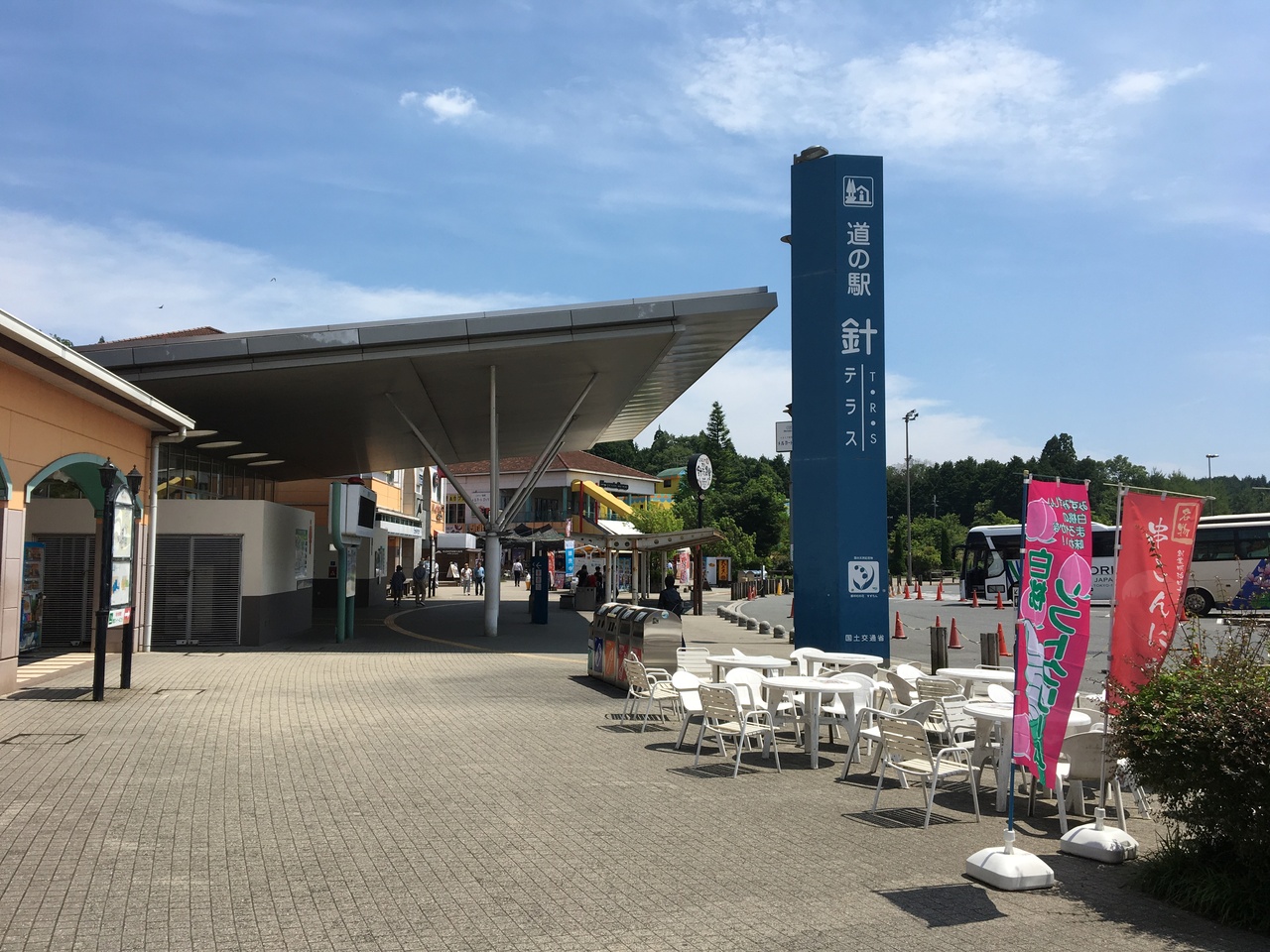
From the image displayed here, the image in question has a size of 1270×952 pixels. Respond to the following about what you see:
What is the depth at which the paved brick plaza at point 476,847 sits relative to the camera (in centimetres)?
521

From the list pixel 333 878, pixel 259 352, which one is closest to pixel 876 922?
pixel 333 878

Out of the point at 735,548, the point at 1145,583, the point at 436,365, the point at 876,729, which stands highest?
the point at 436,365

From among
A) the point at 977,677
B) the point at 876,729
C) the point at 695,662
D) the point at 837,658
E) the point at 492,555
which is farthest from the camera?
the point at 492,555

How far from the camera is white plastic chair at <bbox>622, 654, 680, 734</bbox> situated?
38.3 feet

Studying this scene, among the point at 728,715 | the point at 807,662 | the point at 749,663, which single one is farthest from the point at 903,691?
the point at 728,715

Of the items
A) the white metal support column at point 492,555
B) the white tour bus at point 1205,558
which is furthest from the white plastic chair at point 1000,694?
the white tour bus at point 1205,558

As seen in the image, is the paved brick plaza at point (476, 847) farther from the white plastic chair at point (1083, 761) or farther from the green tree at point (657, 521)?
the green tree at point (657, 521)

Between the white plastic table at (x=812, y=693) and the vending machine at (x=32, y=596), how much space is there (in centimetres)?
1286

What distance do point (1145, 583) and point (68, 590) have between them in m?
17.8

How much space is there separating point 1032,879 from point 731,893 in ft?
5.91

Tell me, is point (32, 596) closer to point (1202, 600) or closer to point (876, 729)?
point (876, 729)

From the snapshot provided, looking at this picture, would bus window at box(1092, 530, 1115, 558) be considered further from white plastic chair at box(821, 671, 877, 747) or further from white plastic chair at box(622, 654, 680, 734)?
white plastic chair at box(821, 671, 877, 747)

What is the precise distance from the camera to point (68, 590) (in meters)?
18.5

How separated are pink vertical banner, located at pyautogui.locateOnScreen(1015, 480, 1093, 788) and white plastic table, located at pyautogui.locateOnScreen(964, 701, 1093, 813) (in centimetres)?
154
